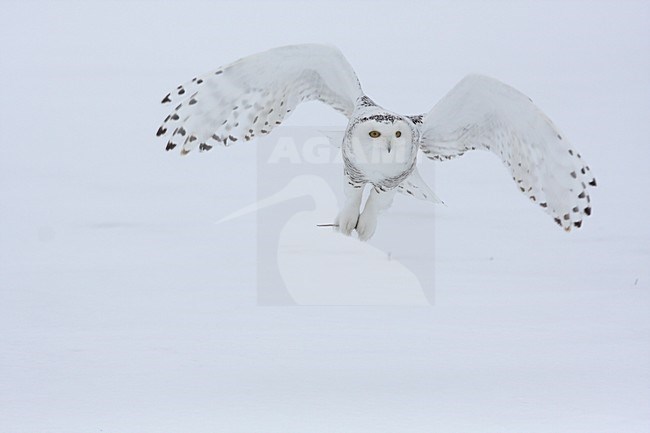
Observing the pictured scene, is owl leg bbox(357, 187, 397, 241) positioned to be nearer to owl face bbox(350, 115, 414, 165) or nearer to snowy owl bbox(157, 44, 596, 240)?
snowy owl bbox(157, 44, 596, 240)

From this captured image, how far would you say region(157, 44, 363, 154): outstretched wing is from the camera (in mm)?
5051

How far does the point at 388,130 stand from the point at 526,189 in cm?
95

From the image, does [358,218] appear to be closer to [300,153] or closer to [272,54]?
[272,54]

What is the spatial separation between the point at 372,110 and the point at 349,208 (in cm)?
64

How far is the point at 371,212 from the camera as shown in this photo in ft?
17.0

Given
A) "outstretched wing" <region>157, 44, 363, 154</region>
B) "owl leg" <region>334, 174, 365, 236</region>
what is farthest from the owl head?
"outstretched wing" <region>157, 44, 363, 154</region>

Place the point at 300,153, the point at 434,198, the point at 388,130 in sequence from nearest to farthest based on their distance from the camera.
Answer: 1. the point at 388,130
2. the point at 434,198
3. the point at 300,153

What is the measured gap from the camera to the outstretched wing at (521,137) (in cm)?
490

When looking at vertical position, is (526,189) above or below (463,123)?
below

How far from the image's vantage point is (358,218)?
5.18 metres

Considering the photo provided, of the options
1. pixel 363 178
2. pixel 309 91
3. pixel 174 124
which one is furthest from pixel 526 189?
pixel 174 124

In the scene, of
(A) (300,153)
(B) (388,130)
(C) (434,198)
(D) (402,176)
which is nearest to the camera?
(B) (388,130)

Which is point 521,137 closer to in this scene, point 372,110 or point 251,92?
point 372,110

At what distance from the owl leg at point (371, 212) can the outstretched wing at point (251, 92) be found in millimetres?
512
